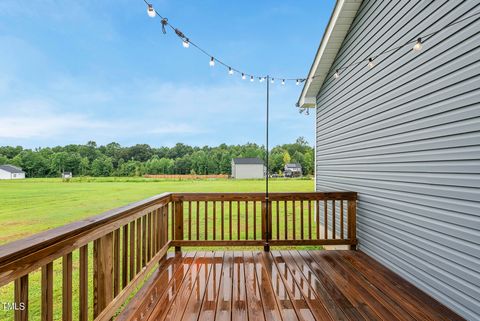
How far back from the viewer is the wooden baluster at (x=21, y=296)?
1.08 meters

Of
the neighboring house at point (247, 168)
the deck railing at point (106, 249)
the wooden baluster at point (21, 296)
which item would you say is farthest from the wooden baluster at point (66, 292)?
the neighboring house at point (247, 168)

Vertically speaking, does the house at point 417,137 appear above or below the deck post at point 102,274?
above

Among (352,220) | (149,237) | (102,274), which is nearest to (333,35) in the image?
(352,220)

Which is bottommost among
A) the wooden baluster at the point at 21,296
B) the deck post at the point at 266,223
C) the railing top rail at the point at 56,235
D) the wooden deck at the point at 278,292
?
the wooden deck at the point at 278,292

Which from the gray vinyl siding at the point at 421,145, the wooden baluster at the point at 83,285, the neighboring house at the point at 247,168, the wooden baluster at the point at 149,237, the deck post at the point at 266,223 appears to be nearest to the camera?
the wooden baluster at the point at 83,285

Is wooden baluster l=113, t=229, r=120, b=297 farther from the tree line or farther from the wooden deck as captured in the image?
the tree line

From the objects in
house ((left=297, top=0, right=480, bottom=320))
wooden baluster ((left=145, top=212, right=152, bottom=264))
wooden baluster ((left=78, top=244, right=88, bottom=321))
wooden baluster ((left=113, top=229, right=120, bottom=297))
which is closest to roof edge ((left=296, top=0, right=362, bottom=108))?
house ((left=297, top=0, right=480, bottom=320))

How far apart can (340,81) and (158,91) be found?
3311 cm

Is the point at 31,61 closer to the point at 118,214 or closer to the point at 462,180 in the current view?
the point at 118,214

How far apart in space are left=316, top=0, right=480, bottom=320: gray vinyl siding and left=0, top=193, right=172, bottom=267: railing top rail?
2714mm

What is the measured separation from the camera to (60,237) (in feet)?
4.49

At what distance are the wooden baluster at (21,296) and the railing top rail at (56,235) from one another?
126 mm

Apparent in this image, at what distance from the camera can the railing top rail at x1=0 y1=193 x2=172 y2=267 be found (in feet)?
3.50

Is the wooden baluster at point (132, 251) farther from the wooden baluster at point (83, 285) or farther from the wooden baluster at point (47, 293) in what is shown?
the wooden baluster at point (47, 293)
